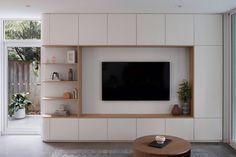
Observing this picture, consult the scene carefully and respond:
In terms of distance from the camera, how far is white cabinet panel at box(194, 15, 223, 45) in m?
5.09

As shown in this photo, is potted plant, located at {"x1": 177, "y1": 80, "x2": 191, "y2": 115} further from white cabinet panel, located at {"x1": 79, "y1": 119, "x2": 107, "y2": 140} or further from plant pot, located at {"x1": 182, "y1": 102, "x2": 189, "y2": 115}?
white cabinet panel, located at {"x1": 79, "y1": 119, "x2": 107, "y2": 140}

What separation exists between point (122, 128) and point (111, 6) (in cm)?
229

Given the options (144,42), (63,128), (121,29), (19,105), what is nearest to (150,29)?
(144,42)

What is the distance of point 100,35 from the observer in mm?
5102

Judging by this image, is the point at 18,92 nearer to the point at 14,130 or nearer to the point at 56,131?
the point at 14,130

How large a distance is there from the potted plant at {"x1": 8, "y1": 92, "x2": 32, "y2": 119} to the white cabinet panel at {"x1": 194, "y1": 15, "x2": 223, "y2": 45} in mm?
3814

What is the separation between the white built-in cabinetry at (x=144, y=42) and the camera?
508 centimetres

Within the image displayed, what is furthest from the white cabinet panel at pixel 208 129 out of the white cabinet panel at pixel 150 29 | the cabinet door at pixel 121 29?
the cabinet door at pixel 121 29

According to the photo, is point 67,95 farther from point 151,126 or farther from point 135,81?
point 151,126

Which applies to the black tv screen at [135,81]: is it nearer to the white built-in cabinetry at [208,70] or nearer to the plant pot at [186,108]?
the plant pot at [186,108]

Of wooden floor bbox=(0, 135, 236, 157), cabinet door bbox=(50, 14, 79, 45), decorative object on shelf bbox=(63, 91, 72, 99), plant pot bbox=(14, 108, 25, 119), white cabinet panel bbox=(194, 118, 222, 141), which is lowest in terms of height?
wooden floor bbox=(0, 135, 236, 157)

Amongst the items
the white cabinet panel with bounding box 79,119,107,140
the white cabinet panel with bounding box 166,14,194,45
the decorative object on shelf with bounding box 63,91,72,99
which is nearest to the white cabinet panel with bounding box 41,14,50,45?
the decorative object on shelf with bounding box 63,91,72,99

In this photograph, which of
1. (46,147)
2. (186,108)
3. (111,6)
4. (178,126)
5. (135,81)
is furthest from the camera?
(135,81)

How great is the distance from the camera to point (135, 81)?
542cm
